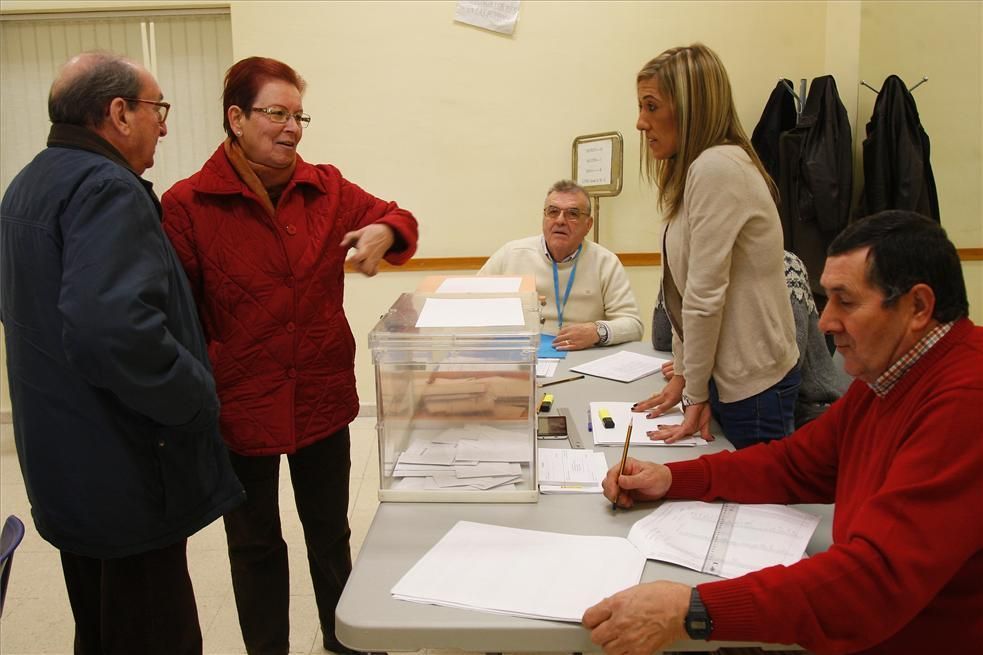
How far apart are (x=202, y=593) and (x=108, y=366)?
1493mm

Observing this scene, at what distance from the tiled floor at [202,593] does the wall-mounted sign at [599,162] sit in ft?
6.20

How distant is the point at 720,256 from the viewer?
1568 millimetres

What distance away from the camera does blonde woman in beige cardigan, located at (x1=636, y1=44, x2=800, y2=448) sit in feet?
5.18

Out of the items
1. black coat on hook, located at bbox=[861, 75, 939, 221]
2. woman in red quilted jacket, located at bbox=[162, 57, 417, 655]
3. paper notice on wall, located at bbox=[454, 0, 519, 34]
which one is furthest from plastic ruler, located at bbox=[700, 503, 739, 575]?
paper notice on wall, located at bbox=[454, 0, 519, 34]

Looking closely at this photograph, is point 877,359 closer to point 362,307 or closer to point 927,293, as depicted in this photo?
point 927,293

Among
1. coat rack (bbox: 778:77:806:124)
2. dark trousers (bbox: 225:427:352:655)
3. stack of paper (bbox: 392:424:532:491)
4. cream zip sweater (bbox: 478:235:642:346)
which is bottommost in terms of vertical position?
dark trousers (bbox: 225:427:352:655)

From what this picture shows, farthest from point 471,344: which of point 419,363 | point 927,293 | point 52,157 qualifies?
point 52,157

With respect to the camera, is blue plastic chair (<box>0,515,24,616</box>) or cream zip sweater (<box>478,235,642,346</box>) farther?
cream zip sweater (<box>478,235,642,346</box>)

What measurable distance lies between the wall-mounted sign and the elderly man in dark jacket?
104 inches

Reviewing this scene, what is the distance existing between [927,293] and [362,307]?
11.3 ft

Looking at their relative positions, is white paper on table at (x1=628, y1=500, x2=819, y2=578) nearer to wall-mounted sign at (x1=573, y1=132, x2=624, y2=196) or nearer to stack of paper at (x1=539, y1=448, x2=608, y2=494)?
stack of paper at (x1=539, y1=448, x2=608, y2=494)

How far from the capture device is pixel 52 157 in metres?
1.39

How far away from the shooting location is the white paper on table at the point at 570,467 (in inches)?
58.3

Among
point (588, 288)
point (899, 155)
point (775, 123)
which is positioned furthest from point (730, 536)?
point (775, 123)
